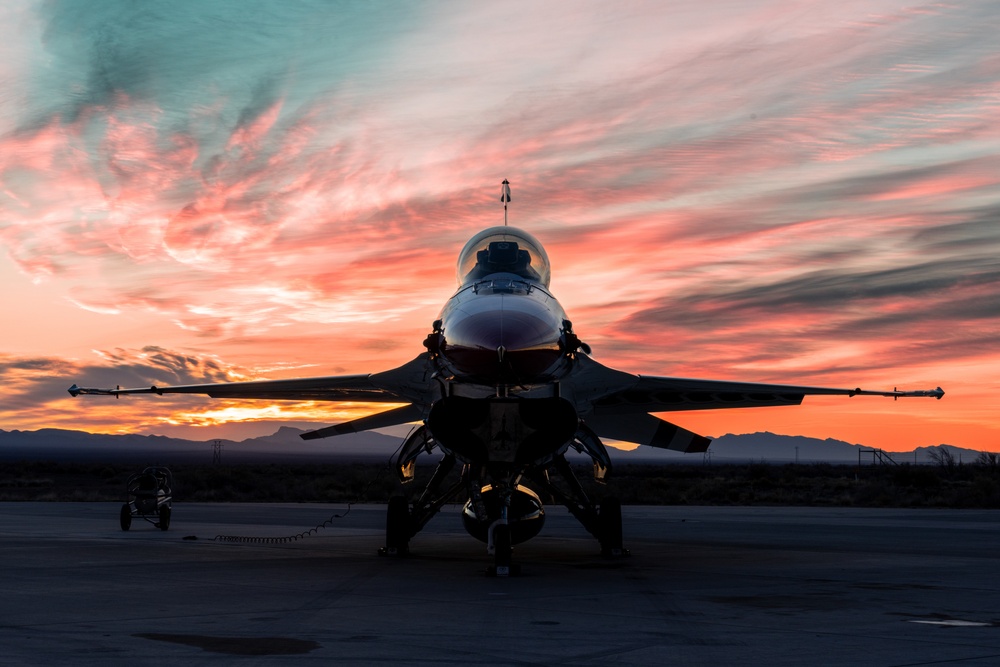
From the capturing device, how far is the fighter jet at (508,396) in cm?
1228

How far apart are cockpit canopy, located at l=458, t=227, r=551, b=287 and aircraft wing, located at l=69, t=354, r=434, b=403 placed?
1736 mm

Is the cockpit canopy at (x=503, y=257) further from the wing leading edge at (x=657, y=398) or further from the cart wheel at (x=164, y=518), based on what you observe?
the cart wheel at (x=164, y=518)

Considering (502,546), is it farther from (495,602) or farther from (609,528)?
(609,528)

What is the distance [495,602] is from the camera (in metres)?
10.3

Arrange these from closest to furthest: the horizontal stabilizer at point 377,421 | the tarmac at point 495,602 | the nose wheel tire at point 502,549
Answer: the tarmac at point 495,602, the nose wheel tire at point 502,549, the horizontal stabilizer at point 377,421

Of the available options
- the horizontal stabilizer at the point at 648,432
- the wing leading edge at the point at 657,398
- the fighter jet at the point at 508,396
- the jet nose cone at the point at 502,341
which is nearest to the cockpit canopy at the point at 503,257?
the fighter jet at the point at 508,396

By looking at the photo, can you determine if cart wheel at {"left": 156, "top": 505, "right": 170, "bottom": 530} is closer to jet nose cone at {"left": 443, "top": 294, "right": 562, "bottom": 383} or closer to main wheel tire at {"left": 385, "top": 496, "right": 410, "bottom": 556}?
main wheel tire at {"left": 385, "top": 496, "right": 410, "bottom": 556}

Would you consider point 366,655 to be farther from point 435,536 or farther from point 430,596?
point 435,536

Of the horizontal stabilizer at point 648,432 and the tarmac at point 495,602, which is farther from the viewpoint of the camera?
the horizontal stabilizer at point 648,432

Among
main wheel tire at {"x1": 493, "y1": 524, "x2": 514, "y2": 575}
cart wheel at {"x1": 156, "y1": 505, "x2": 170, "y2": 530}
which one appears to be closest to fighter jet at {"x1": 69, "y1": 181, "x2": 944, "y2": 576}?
main wheel tire at {"x1": 493, "y1": 524, "x2": 514, "y2": 575}

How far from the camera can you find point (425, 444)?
16.4 meters

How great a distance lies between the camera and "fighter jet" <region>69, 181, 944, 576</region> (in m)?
12.3

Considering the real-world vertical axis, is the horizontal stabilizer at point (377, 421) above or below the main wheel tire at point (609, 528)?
above

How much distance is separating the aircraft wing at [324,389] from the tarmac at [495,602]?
96.3 inches
